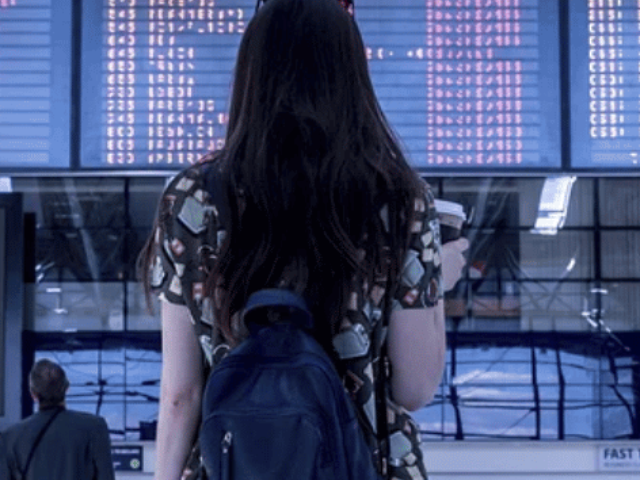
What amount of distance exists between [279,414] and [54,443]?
320cm

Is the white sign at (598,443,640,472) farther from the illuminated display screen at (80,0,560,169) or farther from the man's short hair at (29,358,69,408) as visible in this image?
the man's short hair at (29,358,69,408)

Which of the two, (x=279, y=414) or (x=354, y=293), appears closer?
(x=279, y=414)

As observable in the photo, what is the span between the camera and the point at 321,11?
5.04ft

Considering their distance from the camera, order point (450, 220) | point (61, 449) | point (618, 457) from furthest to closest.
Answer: point (618, 457) → point (61, 449) → point (450, 220)

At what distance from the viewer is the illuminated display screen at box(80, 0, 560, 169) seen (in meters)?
4.57

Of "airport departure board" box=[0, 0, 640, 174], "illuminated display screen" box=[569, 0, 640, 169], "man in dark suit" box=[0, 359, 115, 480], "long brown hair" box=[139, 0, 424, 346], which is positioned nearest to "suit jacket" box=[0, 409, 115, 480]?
"man in dark suit" box=[0, 359, 115, 480]

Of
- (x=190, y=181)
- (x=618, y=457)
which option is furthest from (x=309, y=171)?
(x=618, y=457)

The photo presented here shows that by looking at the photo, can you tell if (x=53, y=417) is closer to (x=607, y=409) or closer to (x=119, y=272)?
(x=119, y=272)

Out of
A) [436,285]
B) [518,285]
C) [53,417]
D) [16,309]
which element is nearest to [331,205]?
[436,285]

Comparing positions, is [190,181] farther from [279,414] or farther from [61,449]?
[61,449]

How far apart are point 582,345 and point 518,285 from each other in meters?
0.37

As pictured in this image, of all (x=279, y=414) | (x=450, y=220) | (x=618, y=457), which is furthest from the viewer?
(x=618, y=457)

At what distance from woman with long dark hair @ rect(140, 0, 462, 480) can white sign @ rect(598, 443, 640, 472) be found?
4356 mm

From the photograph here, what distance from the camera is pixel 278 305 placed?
1347mm
